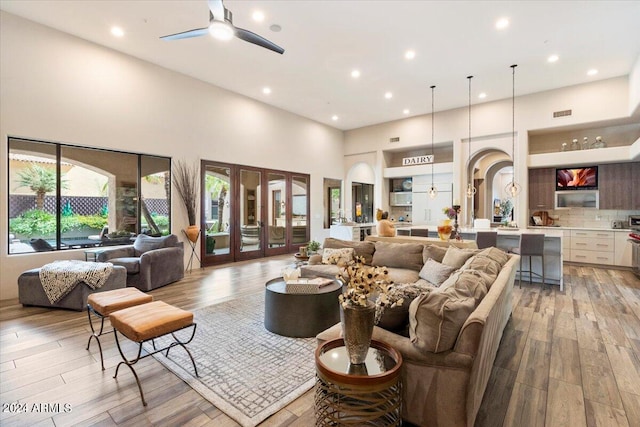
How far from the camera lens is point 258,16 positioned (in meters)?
4.58

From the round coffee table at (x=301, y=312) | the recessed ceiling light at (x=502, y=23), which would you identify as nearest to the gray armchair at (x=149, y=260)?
the round coffee table at (x=301, y=312)

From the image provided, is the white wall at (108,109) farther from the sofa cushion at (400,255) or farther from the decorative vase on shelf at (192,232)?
the sofa cushion at (400,255)

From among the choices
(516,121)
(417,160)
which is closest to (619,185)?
(516,121)

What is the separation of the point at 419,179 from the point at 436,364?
8.97 meters

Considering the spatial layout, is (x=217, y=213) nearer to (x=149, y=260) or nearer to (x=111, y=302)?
(x=149, y=260)

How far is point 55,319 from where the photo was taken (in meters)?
3.70

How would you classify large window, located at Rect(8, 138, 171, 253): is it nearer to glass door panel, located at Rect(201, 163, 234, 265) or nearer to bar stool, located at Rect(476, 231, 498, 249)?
glass door panel, located at Rect(201, 163, 234, 265)

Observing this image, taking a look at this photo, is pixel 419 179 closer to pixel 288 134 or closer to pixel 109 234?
pixel 288 134

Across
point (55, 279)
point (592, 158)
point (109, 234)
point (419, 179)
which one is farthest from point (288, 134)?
point (592, 158)

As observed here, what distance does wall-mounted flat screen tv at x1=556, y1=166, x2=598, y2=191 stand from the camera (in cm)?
727

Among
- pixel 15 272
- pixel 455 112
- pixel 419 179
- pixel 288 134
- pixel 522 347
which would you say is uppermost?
pixel 455 112

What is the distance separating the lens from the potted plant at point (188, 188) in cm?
654

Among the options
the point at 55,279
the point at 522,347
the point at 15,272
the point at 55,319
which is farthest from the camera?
the point at 15,272

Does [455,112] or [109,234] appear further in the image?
[455,112]
